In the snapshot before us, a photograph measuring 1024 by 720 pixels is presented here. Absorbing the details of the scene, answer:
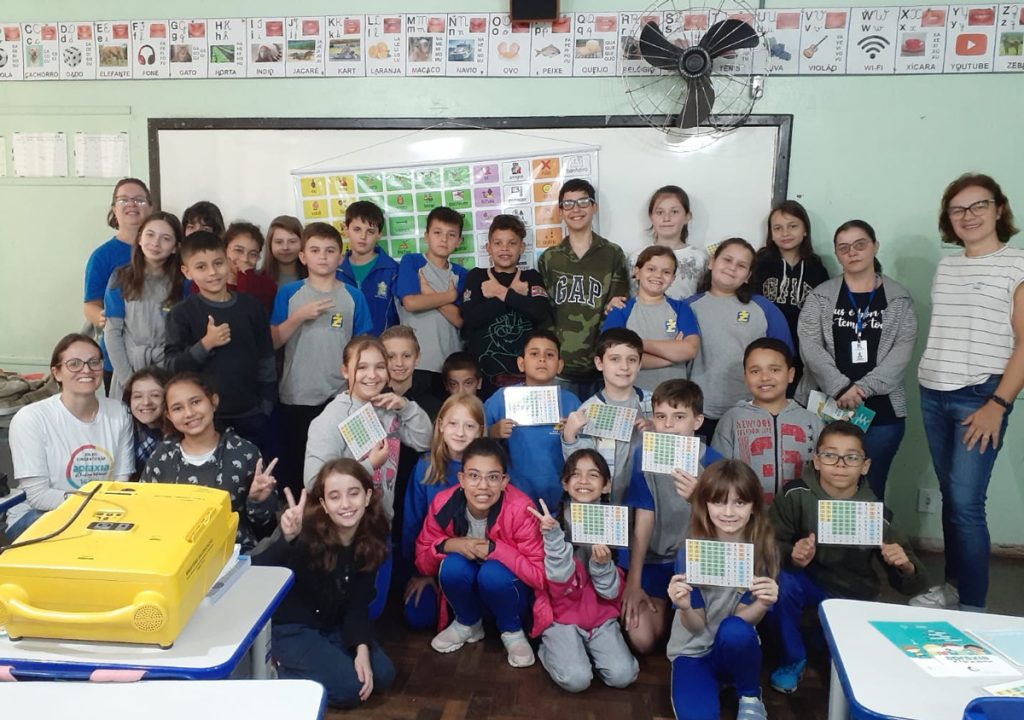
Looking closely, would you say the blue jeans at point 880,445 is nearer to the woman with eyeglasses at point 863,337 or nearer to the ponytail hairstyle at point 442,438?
the woman with eyeglasses at point 863,337

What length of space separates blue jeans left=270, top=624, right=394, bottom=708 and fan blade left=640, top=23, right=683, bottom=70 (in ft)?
9.11

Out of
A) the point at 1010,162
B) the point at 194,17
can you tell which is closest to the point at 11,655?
the point at 194,17

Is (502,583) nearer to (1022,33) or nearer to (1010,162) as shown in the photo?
(1010,162)

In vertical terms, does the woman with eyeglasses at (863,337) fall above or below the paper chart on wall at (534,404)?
above

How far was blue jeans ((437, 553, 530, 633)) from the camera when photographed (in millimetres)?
2547

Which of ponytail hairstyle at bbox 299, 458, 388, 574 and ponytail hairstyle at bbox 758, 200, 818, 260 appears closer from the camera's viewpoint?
ponytail hairstyle at bbox 299, 458, 388, 574

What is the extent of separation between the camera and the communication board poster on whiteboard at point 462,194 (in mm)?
Answer: 3676

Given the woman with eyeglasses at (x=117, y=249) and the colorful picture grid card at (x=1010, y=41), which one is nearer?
the colorful picture grid card at (x=1010, y=41)

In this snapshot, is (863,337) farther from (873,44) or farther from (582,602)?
(582,602)

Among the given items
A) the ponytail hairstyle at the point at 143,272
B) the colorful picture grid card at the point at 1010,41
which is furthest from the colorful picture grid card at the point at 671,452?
the colorful picture grid card at the point at 1010,41

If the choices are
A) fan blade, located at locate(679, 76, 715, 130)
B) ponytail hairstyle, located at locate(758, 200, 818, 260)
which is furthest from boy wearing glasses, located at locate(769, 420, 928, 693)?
fan blade, located at locate(679, 76, 715, 130)

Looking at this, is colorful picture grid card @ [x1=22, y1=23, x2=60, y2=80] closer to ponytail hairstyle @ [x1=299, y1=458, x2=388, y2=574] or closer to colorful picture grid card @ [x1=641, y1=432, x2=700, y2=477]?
ponytail hairstyle @ [x1=299, y1=458, x2=388, y2=574]

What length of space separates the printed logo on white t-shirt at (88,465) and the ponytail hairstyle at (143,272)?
0.74m

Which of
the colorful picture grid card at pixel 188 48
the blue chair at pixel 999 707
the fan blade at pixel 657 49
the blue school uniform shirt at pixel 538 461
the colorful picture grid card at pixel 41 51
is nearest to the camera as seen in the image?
the blue chair at pixel 999 707
